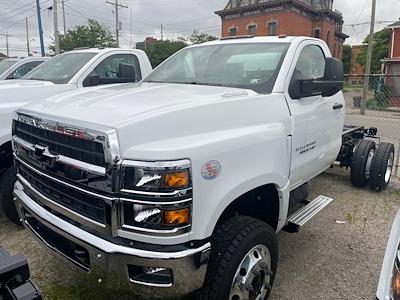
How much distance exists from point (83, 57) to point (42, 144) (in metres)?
3.61

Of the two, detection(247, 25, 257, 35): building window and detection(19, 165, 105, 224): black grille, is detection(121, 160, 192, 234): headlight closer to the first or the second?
detection(19, 165, 105, 224): black grille

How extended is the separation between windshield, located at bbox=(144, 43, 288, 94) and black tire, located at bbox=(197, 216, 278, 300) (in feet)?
3.65

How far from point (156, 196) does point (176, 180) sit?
131 mm

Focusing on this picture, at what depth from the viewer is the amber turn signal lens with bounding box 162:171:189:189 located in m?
1.92

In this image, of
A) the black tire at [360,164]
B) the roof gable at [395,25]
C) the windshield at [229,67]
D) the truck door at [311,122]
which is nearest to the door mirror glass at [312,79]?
the truck door at [311,122]

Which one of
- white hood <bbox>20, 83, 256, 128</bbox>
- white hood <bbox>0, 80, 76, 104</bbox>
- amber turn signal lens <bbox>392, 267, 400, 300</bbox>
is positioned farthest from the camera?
white hood <bbox>0, 80, 76, 104</bbox>

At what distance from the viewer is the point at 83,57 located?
5.69 meters

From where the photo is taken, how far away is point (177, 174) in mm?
1938

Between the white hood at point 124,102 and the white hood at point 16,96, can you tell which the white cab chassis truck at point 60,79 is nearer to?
the white hood at point 16,96

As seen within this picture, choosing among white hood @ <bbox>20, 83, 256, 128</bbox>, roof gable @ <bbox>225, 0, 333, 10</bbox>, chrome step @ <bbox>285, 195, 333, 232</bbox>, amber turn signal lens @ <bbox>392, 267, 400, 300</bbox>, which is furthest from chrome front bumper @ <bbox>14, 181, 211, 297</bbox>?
roof gable @ <bbox>225, 0, 333, 10</bbox>

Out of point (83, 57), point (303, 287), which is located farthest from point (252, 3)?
point (303, 287)

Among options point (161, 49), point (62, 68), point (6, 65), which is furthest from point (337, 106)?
point (161, 49)

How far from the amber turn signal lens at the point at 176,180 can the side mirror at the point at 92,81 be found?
3.59m

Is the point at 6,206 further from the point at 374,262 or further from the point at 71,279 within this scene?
the point at 374,262
